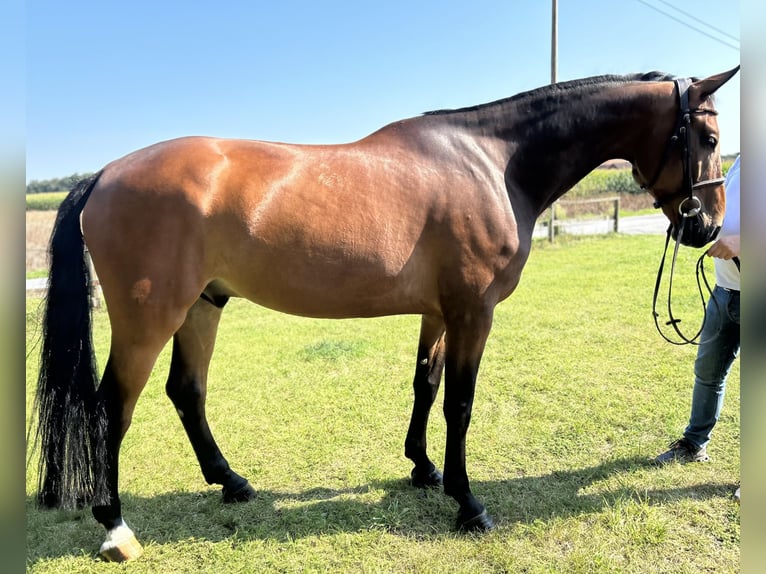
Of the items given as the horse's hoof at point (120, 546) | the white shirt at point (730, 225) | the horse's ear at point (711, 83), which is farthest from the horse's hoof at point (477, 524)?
the horse's ear at point (711, 83)

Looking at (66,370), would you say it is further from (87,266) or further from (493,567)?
(493,567)

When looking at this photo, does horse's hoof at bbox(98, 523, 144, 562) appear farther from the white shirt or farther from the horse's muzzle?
the white shirt

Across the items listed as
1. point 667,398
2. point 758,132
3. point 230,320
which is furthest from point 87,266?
point 230,320

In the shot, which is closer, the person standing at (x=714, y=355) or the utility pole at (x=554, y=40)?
the person standing at (x=714, y=355)

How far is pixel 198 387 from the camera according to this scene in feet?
8.95

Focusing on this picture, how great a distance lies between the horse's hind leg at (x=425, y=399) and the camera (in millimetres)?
2818

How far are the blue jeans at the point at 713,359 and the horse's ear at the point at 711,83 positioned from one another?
43.1 inches

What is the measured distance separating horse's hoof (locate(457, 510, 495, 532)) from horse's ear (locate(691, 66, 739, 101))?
7.88 ft

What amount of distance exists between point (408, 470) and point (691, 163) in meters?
2.38

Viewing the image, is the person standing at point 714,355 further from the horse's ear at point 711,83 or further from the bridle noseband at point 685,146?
the horse's ear at point 711,83

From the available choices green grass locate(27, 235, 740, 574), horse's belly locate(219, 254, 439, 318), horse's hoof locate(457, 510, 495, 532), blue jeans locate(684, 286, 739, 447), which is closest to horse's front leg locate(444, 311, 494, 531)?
horse's hoof locate(457, 510, 495, 532)

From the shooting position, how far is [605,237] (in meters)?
13.9

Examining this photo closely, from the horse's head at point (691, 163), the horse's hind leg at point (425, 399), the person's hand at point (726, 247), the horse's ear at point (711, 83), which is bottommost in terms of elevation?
the horse's hind leg at point (425, 399)

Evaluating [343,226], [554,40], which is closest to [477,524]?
[343,226]
